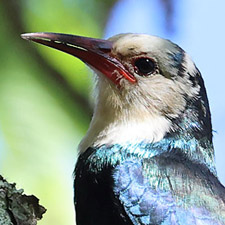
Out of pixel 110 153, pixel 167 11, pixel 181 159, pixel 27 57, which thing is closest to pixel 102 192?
pixel 110 153

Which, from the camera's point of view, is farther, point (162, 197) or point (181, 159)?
point (181, 159)

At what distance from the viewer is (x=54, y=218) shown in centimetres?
375

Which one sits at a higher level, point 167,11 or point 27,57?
point 167,11

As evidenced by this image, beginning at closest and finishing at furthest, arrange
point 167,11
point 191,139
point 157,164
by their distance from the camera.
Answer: point 157,164
point 191,139
point 167,11

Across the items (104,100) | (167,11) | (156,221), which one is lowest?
(156,221)

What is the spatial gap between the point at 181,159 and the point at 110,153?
1.21 feet

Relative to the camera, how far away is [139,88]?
12.9 ft

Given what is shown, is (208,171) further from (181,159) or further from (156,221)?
(156,221)

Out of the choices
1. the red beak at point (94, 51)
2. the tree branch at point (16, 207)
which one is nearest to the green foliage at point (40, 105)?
the red beak at point (94, 51)

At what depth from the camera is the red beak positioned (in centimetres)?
373

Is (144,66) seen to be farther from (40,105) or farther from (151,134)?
(40,105)

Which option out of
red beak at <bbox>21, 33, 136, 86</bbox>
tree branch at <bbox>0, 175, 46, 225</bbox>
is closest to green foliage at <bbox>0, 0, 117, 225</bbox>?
red beak at <bbox>21, 33, 136, 86</bbox>

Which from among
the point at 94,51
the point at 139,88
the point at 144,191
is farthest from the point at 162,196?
the point at 94,51

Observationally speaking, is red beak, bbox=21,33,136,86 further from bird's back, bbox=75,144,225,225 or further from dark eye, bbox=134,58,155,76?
bird's back, bbox=75,144,225,225
